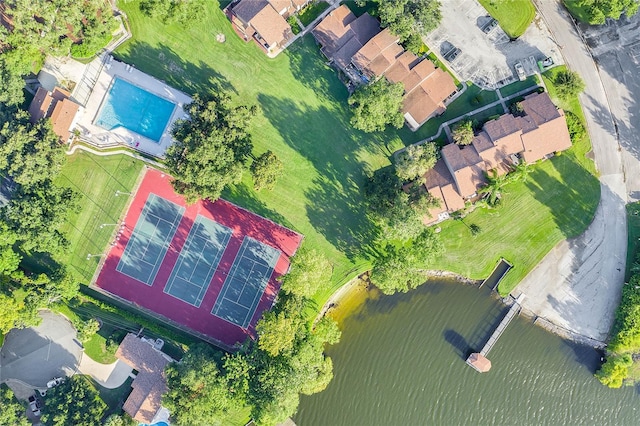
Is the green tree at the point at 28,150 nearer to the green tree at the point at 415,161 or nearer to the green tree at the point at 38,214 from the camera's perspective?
the green tree at the point at 38,214

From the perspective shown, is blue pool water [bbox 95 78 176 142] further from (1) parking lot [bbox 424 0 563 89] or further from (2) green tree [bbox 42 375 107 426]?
(1) parking lot [bbox 424 0 563 89]

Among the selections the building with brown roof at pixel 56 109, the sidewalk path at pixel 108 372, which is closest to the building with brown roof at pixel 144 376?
the sidewalk path at pixel 108 372

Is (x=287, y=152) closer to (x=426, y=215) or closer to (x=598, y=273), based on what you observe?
(x=426, y=215)

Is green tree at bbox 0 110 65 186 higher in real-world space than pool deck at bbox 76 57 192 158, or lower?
lower

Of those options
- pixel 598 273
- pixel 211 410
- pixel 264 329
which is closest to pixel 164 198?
pixel 264 329

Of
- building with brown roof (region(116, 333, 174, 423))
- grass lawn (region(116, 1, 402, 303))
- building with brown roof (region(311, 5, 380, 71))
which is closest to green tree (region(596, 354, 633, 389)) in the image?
grass lawn (region(116, 1, 402, 303))
